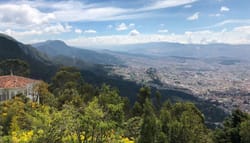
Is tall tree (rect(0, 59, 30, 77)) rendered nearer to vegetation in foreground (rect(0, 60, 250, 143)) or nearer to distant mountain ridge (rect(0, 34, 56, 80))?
vegetation in foreground (rect(0, 60, 250, 143))

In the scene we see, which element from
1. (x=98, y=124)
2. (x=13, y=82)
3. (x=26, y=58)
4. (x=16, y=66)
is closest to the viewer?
(x=98, y=124)

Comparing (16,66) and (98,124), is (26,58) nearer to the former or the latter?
(16,66)

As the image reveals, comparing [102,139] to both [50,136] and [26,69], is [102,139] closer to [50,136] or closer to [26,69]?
[50,136]

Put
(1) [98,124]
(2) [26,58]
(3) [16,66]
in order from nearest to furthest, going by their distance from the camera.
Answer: (1) [98,124] < (3) [16,66] < (2) [26,58]

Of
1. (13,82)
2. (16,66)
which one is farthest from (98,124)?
(16,66)

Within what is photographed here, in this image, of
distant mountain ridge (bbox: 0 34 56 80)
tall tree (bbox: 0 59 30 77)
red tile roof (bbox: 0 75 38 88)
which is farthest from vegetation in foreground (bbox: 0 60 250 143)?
distant mountain ridge (bbox: 0 34 56 80)

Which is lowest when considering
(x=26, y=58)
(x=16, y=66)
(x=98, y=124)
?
(x=26, y=58)

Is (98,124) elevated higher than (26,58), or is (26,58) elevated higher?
(98,124)

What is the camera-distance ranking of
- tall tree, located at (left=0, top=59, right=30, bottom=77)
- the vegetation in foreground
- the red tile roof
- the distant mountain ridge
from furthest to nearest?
the distant mountain ridge, tall tree, located at (left=0, top=59, right=30, bottom=77), the red tile roof, the vegetation in foreground

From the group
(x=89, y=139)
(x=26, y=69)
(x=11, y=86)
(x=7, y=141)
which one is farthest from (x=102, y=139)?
(x=26, y=69)

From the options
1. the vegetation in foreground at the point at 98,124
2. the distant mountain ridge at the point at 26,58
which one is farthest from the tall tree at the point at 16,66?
the distant mountain ridge at the point at 26,58

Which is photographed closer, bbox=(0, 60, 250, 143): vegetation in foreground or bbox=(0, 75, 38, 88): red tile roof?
→ bbox=(0, 60, 250, 143): vegetation in foreground
